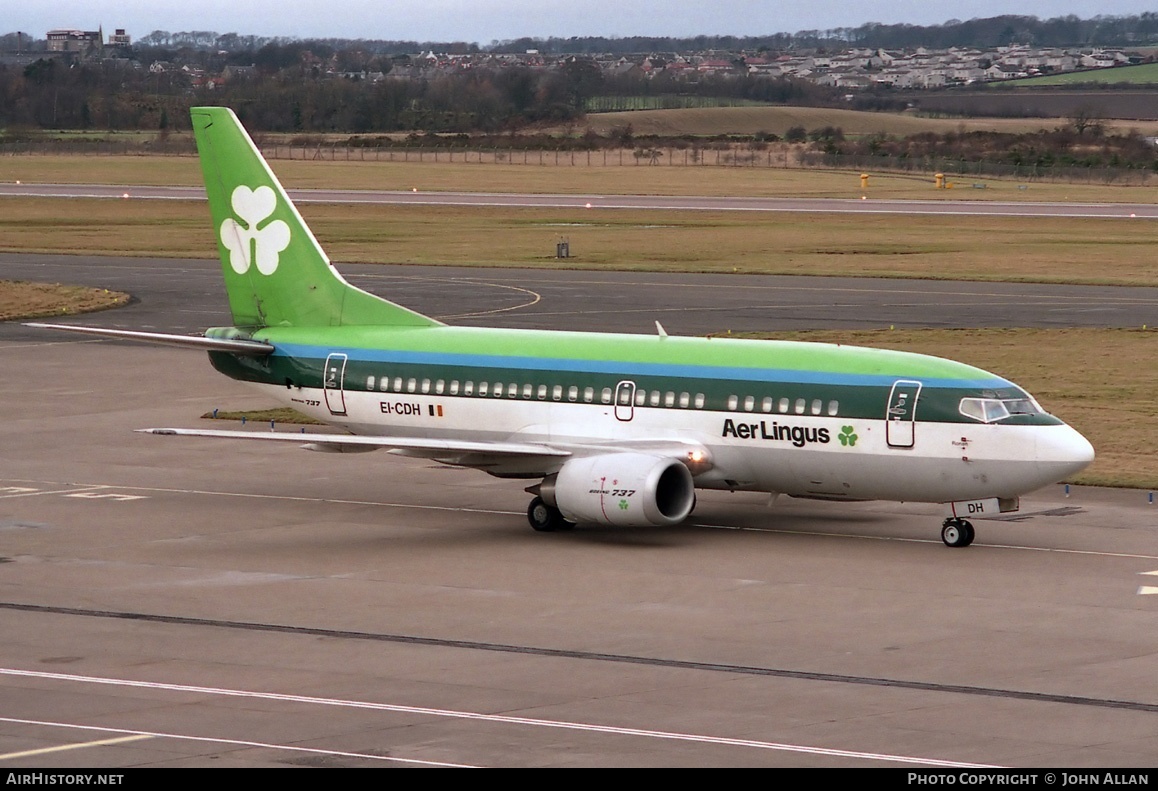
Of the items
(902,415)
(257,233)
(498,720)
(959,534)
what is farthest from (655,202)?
(498,720)

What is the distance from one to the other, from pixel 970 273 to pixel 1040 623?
64.5 metres

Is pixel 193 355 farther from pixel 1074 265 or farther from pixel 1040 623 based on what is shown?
pixel 1074 265

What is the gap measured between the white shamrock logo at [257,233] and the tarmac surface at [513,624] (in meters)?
5.24

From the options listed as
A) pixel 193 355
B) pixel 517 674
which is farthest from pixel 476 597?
pixel 193 355

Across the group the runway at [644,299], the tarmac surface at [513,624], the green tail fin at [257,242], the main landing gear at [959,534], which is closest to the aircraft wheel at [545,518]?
the tarmac surface at [513,624]

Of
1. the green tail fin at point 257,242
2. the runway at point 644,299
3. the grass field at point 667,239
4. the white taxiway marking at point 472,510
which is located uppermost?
the green tail fin at point 257,242

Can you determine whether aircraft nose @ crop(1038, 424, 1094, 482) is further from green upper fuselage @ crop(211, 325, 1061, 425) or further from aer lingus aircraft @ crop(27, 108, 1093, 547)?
green upper fuselage @ crop(211, 325, 1061, 425)

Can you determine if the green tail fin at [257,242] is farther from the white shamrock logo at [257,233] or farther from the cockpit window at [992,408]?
the cockpit window at [992,408]

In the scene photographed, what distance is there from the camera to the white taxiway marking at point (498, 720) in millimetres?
20469

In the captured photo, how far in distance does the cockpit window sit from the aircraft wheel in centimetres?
836

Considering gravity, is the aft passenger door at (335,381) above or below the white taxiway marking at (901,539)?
above

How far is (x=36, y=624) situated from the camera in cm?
2762

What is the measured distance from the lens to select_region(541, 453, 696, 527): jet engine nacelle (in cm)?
3325

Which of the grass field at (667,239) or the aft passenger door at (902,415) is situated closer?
the aft passenger door at (902,415)
